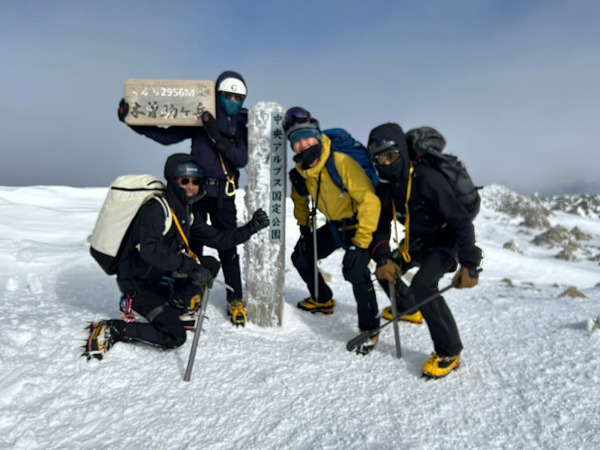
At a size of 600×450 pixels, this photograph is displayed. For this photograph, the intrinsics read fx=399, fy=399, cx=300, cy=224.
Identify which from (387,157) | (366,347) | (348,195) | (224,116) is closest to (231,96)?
(224,116)

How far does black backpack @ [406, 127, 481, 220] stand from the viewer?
3422 mm

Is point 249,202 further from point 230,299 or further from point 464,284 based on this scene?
point 464,284

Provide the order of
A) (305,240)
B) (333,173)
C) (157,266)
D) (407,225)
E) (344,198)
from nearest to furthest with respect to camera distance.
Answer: (157,266) < (407,225) < (333,173) < (344,198) < (305,240)

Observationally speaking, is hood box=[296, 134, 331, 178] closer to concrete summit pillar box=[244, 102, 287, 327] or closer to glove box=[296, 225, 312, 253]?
concrete summit pillar box=[244, 102, 287, 327]

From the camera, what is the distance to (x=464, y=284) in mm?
3322

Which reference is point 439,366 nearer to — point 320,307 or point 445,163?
point 445,163

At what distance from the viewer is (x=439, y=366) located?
11.1 ft

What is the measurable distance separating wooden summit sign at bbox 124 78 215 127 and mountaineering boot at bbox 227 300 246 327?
83.5 inches

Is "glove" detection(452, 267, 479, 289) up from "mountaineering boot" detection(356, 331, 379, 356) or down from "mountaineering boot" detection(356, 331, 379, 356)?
up

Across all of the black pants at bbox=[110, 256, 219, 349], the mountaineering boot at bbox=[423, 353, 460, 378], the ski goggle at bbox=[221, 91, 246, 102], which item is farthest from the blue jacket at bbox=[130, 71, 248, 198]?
the mountaineering boot at bbox=[423, 353, 460, 378]

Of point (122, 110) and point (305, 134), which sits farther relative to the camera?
point (122, 110)

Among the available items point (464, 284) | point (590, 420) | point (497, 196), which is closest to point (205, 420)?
point (464, 284)

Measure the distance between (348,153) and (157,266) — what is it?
2.15 meters

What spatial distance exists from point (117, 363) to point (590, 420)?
367 centimetres
